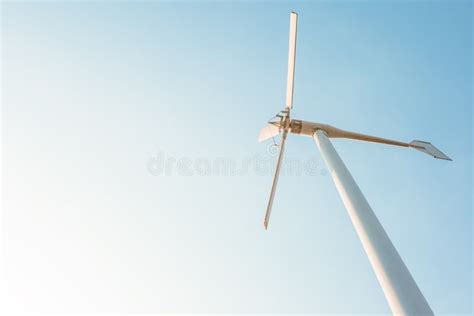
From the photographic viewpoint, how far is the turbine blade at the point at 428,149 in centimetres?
1299

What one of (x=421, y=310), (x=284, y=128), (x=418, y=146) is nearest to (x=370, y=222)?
(x=421, y=310)

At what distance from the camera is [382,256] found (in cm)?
600

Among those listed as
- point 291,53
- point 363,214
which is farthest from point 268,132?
point 363,214

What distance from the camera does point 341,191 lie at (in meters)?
7.83

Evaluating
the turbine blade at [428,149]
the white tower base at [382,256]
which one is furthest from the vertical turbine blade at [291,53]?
the turbine blade at [428,149]

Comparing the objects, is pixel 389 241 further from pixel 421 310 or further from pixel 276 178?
pixel 276 178

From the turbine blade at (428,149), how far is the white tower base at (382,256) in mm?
6683

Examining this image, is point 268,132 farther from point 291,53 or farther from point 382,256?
point 382,256

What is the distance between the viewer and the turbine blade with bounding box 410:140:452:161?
13.0m

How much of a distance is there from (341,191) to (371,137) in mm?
5295

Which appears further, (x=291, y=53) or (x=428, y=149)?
(x=428, y=149)

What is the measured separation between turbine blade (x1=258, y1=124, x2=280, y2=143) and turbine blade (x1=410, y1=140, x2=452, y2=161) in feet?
18.3

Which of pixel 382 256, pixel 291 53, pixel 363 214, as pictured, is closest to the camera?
pixel 382 256

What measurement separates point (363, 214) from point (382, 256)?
1098 millimetres
